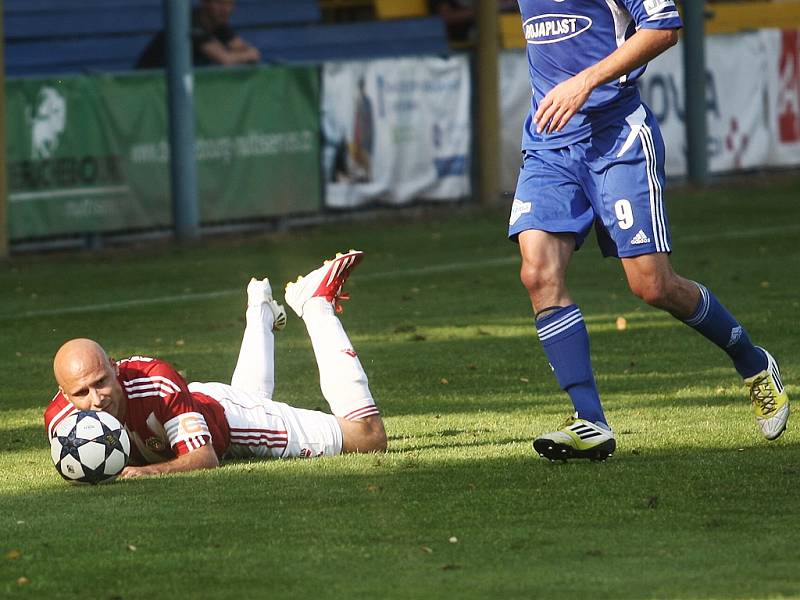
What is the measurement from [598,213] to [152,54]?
1161 centimetres

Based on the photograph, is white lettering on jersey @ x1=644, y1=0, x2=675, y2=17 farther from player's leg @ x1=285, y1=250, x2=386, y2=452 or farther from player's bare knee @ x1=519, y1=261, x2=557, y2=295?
player's leg @ x1=285, y1=250, x2=386, y2=452

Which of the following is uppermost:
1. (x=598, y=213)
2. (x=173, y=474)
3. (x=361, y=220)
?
(x=598, y=213)

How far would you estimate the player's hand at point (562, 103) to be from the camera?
679cm

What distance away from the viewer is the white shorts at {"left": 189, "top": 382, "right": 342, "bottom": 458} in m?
7.18

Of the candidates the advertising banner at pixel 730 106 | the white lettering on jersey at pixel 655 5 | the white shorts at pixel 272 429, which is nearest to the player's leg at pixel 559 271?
the white lettering on jersey at pixel 655 5

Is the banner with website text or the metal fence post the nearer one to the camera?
the metal fence post

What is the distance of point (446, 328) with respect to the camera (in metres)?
11.8

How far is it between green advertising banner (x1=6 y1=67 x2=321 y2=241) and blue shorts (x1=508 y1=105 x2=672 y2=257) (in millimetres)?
9874

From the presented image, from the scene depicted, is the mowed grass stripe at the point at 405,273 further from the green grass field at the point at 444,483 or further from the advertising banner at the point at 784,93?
the advertising banner at the point at 784,93

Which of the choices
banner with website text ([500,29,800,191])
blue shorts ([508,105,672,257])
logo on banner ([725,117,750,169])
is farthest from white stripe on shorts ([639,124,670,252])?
logo on banner ([725,117,750,169])

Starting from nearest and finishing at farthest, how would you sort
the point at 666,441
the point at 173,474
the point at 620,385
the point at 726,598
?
the point at 726,598, the point at 173,474, the point at 666,441, the point at 620,385

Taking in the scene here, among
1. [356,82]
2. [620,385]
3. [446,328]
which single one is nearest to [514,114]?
[356,82]

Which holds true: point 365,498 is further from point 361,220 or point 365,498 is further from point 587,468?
point 361,220

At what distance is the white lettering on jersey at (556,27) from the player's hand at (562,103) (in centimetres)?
23
